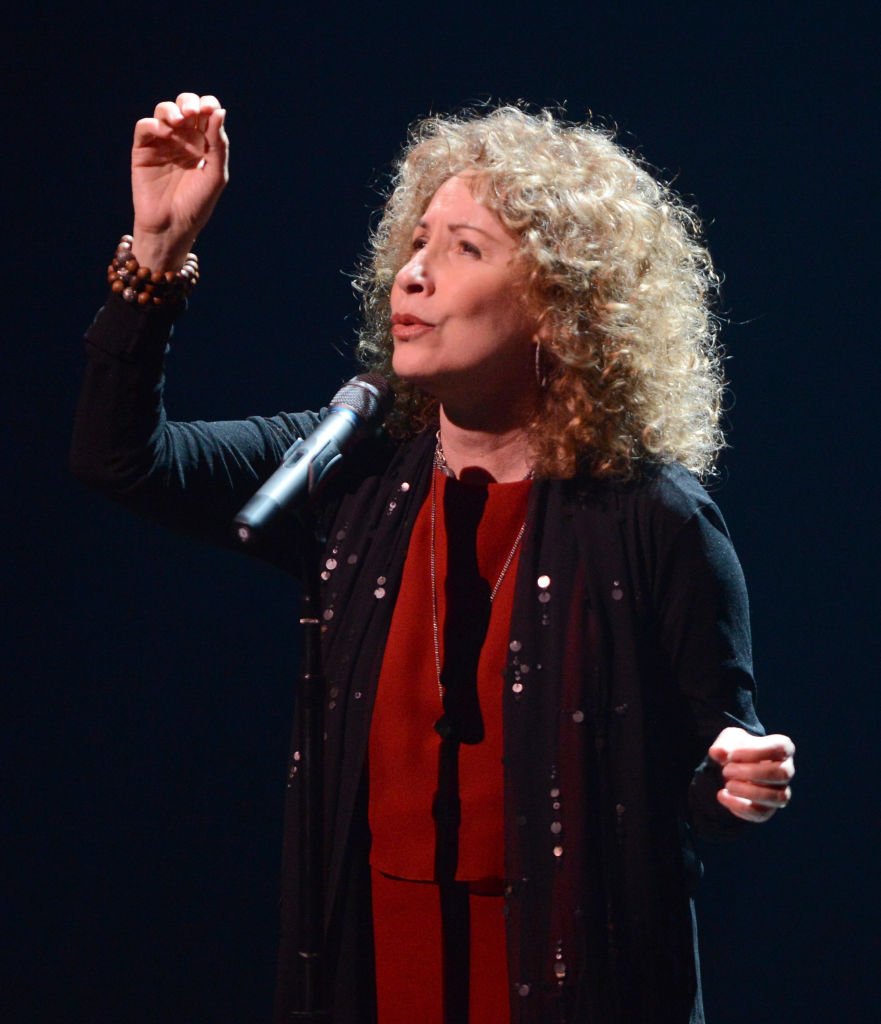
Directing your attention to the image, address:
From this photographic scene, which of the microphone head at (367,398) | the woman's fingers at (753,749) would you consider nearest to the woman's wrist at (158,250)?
the microphone head at (367,398)

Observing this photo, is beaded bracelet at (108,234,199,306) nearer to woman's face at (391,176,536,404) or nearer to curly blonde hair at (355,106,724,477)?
woman's face at (391,176,536,404)

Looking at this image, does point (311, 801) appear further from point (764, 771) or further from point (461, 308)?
point (461, 308)

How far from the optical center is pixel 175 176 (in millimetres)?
1395

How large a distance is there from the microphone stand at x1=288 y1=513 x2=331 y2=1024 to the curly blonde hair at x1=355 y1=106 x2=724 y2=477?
44 centimetres

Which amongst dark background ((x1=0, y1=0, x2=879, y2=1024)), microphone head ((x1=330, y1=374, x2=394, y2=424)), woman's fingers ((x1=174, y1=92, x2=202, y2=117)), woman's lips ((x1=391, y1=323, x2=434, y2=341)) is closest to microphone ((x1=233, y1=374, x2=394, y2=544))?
microphone head ((x1=330, y1=374, x2=394, y2=424))

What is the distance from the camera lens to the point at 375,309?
69.6 inches

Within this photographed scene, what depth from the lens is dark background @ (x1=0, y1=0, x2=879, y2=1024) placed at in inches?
94.5

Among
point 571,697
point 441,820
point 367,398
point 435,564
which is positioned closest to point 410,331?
point 367,398


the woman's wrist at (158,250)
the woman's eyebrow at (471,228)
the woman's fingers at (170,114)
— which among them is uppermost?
the woman's fingers at (170,114)

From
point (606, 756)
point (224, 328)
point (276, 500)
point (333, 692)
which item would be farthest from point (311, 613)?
point (224, 328)

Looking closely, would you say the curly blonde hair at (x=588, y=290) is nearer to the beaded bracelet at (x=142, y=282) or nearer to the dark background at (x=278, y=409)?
the beaded bracelet at (x=142, y=282)

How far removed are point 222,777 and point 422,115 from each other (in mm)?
1406

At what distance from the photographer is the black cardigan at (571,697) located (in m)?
1.35

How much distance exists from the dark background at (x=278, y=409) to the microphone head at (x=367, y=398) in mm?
1144
